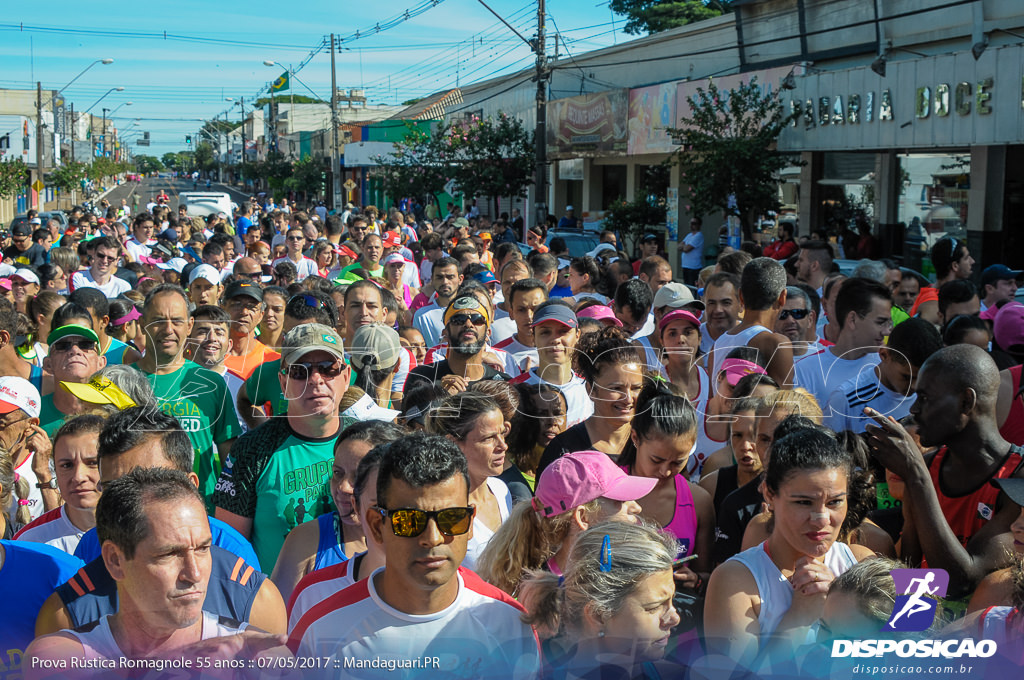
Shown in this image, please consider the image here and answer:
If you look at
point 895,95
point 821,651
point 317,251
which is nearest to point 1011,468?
point 821,651

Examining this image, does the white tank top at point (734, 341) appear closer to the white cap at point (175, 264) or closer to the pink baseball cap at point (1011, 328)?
the pink baseball cap at point (1011, 328)

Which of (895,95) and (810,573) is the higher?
(895,95)

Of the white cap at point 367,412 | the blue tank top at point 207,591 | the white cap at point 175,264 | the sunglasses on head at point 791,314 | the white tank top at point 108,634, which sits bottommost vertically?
the white tank top at point 108,634

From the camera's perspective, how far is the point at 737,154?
1952cm

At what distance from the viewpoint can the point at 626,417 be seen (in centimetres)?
513

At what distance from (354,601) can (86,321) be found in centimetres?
451

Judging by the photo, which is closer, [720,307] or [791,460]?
[791,460]

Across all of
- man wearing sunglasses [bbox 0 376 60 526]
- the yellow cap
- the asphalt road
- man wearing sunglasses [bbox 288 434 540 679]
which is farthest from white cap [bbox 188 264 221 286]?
the asphalt road

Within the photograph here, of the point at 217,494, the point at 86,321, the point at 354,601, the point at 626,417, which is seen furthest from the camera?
the point at 86,321

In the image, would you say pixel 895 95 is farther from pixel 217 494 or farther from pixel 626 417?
pixel 217 494

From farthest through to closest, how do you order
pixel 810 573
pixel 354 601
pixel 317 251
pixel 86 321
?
pixel 317 251 < pixel 86 321 < pixel 810 573 < pixel 354 601

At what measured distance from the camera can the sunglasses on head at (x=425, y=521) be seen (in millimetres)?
3109

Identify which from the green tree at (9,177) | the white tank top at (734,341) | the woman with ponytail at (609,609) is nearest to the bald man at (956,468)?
the woman with ponytail at (609,609)

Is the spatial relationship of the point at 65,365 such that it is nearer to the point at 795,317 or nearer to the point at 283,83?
the point at 795,317
